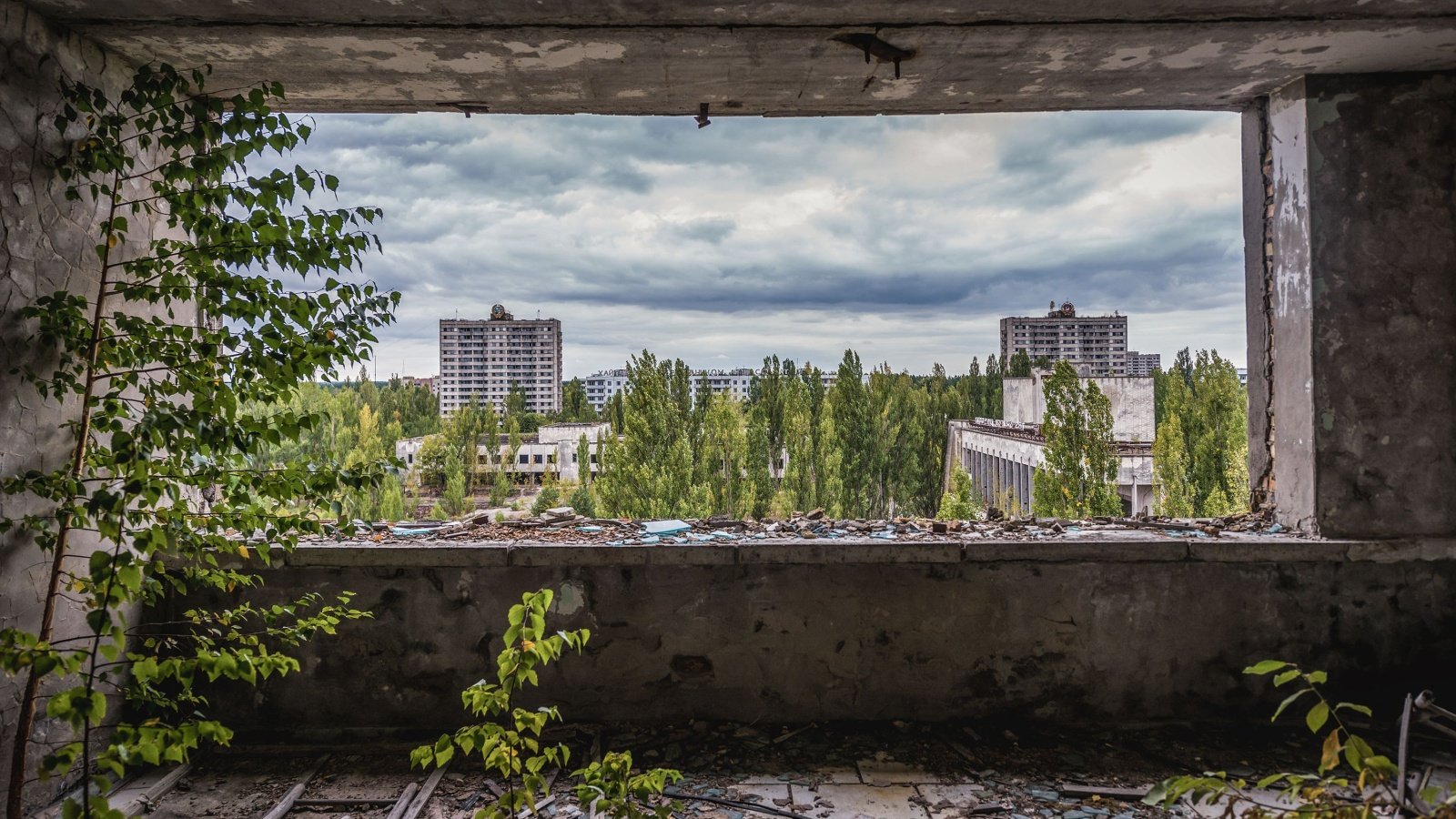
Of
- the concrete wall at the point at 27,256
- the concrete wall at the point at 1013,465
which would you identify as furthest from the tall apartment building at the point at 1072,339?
the concrete wall at the point at 27,256

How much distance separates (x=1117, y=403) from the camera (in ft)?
29.2

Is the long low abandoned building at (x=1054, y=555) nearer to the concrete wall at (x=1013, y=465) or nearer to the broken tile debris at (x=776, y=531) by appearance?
the broken tile debris at (x=776, y=531)

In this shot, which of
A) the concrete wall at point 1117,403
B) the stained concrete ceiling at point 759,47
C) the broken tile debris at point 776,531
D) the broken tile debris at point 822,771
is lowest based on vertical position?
the broken tile debris at point 822,771

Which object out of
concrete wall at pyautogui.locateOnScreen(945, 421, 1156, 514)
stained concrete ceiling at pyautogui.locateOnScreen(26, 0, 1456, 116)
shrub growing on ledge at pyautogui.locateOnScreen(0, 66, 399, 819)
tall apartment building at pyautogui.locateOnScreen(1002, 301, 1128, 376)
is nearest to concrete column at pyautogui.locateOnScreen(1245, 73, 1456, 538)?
stained concrete ceiling at pyautogui.locateOnScreen(26, 0, 1456, 116)

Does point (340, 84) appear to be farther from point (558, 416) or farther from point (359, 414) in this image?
point (558, 416)

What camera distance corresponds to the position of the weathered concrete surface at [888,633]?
313 centimetres

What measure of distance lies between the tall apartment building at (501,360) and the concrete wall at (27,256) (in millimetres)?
4483

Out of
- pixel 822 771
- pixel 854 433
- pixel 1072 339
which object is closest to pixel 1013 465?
pixel 1072 339

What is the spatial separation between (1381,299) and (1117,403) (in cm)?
615

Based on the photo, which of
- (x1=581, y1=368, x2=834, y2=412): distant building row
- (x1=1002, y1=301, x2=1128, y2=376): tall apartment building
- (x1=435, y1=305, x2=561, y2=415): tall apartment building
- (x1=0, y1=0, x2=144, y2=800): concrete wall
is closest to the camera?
(x1=0, y1=0, x2=144, y2=800): concrete wall

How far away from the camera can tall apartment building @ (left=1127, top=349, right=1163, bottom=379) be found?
9305 millimetres

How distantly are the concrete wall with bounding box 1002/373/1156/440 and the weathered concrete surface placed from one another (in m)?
5.66

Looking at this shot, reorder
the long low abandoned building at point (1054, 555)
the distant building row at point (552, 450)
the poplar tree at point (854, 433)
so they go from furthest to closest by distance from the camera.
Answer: the poplar tree at point (854, 433), the distant building row at point (552, 450), the long low abandoned building at point (1054, 555)

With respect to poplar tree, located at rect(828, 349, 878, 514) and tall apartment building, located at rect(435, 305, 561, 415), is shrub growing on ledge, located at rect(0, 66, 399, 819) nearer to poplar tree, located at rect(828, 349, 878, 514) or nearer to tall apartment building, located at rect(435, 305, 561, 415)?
tall apartment building, located at rect(435, 305, 561, 415)
